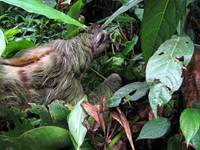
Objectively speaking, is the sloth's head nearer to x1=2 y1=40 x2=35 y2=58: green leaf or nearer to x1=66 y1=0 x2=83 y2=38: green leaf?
x1=66 y1=0 x2=83 y2=38: green leaf

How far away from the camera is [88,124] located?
116 centimetres

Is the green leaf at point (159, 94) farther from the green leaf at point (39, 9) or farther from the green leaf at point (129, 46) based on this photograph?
the green leaf at point (129, 46)

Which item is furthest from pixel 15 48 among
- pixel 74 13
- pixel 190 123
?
pixel 190 123

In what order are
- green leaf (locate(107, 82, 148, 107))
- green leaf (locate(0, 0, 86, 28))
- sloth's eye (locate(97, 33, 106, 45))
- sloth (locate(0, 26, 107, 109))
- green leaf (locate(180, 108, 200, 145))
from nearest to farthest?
green leaf (locate(0, 0, 86, 28)), green leaf (locate(180, 108, 200, 145)), green leaf (locate(107, 82, 148, 107)), sloth (locate(0, 26, 107, 109)), sloth's eye (locate(97, 33, 106, 45))

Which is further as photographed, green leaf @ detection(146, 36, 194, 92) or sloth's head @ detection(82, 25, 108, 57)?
sloth's head @ detection(82, 25, 108, 57)

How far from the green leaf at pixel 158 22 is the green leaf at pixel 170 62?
0.05 metres

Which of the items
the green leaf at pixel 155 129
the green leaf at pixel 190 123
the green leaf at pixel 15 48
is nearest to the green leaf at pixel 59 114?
the green leaf at pixel 155 129

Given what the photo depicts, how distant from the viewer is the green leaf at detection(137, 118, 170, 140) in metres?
1.12

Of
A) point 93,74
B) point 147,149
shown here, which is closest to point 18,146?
point 147,149

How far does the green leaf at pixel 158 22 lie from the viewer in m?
1.27

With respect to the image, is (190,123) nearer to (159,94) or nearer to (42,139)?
(159,94)

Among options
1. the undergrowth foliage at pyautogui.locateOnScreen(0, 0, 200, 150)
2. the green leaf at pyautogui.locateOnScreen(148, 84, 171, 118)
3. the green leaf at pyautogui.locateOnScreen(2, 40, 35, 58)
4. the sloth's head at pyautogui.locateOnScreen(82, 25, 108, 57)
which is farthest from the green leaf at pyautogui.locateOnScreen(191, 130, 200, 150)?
the green leaf at pyautogui.locateOnScreen(2, 40, 35, 58)

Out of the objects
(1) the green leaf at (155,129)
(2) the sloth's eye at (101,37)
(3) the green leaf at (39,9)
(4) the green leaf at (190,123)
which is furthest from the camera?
(2) the sloth's eye at (101,37)

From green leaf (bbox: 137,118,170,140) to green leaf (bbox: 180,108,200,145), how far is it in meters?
0.08
